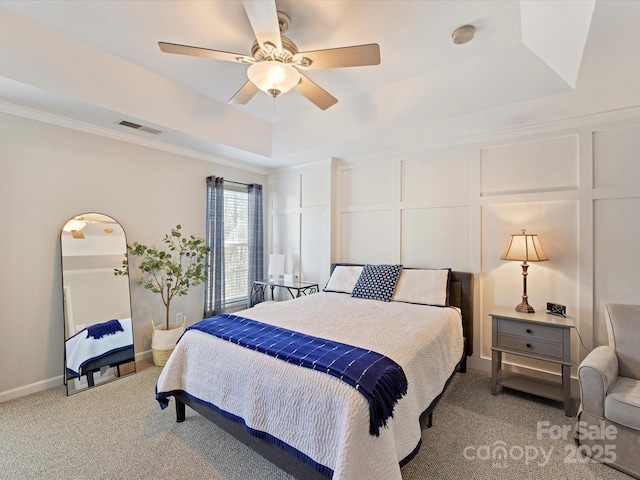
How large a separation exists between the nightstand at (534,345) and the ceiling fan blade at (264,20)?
2.78m

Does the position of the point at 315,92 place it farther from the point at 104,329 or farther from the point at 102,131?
the point at 104,329

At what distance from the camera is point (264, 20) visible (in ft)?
5.05

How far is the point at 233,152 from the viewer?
383 centimetres

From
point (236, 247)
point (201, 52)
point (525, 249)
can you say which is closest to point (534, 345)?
point (525, 249)

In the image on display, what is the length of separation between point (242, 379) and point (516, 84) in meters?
2.95

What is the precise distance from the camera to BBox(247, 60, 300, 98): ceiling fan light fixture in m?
1.74

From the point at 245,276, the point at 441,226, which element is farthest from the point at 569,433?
the point at 245,276

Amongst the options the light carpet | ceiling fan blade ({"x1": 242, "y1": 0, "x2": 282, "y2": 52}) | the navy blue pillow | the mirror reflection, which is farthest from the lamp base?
the mirror reflection

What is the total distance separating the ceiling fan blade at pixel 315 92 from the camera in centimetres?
210

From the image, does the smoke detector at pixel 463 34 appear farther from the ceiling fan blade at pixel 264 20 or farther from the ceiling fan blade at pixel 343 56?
the ceiling fan blade at pixel 264 20

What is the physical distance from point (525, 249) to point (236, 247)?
3600 millimetres

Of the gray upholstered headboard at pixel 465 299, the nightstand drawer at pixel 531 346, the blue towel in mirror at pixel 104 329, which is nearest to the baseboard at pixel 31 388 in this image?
the blue towel in mirror at pixel 104 329

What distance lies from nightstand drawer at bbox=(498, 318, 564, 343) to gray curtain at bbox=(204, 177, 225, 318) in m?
3.34

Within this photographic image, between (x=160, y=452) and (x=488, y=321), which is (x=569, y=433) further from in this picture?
(x=160, y=452)
